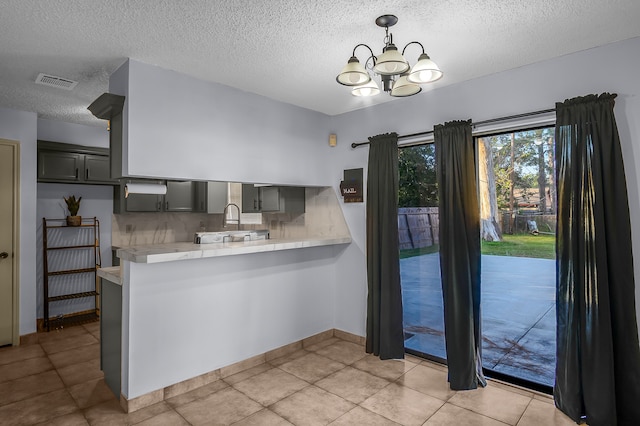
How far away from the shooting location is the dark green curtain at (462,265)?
3.06m

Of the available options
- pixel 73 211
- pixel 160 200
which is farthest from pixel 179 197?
pixel 73 211

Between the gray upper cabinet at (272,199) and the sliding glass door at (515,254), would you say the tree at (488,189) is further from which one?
the gray upper cabinet at (272,199)

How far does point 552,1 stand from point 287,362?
3.45 m

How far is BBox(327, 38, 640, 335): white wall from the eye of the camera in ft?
8.16

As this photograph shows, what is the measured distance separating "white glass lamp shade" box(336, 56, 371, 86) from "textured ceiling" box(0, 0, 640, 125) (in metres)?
0.28

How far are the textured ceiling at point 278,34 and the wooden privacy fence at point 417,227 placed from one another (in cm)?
126

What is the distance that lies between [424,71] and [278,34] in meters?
0.97

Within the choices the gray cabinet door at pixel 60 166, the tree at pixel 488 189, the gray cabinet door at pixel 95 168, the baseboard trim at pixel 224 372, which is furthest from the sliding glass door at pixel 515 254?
the gray cabinet door at pixel 60 166

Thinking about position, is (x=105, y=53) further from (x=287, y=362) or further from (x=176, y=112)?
(x=287, y=362)

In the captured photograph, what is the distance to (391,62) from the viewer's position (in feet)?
6.68

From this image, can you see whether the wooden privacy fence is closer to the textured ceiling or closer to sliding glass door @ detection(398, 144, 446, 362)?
sliding glass door @ detection(398, 144, 446, 362)

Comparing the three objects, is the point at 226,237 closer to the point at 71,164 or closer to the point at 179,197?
the point at 179,197

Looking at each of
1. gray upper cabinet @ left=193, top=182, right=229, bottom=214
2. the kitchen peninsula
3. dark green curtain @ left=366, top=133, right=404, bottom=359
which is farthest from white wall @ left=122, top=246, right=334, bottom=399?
gray upper cabinet @ left=193, top=182, right=229, bottom=214

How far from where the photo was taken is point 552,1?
2051 mm
